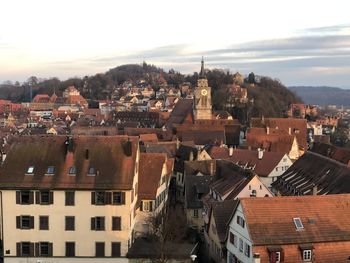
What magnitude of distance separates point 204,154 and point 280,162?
1071 cm

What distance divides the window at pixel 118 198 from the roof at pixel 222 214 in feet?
20.7

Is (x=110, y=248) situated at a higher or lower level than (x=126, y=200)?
lower

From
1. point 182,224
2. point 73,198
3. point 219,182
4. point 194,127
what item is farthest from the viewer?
point 194,127

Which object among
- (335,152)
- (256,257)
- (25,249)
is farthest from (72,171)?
(335,152)

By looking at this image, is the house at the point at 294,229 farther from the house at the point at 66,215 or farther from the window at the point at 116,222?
the house at the point at 66,215

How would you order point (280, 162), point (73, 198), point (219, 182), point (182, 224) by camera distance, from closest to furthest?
point (73, 198) < point (182, 224) < point (219, 182) < point (280, 162)

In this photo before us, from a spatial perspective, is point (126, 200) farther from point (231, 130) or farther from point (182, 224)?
point (231, 130)

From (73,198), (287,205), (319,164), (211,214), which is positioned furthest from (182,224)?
(319,164)

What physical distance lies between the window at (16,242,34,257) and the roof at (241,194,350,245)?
15.2 m

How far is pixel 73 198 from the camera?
3703 centimetres

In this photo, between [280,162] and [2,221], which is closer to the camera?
[2,221]

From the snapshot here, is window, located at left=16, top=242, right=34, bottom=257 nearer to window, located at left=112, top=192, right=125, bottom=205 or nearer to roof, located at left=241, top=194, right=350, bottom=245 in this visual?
window, located at left=112, top=192, right=125, bottom=205

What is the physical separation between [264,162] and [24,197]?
1319 inches

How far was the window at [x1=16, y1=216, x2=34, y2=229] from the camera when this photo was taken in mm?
37219
